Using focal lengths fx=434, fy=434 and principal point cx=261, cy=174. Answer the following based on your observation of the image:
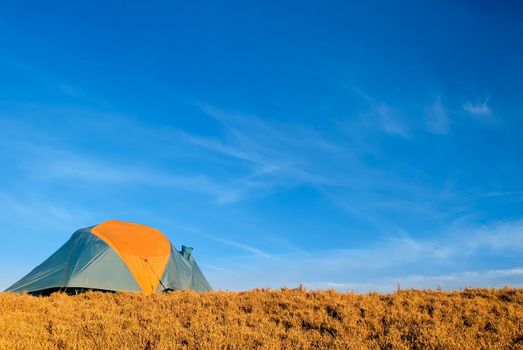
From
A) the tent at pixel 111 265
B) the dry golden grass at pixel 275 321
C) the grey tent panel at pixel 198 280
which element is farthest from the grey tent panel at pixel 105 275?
the grey tent panel at pixel 198 280

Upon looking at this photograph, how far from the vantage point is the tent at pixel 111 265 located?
1614 centimetres

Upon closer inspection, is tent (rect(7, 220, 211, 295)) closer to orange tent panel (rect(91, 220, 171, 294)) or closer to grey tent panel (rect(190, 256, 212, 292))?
orange tent panel (rect(91, 220, 171, 294))

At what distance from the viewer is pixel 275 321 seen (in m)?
10.5

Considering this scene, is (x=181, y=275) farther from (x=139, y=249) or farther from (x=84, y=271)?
(x=84, y=271)

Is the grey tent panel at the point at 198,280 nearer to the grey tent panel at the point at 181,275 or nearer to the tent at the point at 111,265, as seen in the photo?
the grey tent panel at the point at 181,275

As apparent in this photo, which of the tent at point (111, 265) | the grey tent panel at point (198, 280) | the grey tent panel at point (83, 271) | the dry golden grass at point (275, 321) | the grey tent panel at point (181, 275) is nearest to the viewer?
the dry golden grass at point (275, 321)

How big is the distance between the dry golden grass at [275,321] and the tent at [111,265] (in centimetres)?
281

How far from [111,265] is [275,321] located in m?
8.73

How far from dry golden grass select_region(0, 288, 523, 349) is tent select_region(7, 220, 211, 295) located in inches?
111

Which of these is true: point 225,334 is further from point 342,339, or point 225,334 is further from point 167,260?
point 167,260

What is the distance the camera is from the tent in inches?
635

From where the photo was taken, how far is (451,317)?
402 inches

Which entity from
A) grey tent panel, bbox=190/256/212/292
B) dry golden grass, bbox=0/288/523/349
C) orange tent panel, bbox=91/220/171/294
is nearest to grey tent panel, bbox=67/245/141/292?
orange tent panel, bbox=91/220/171/294

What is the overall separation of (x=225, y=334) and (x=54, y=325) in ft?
13.6
